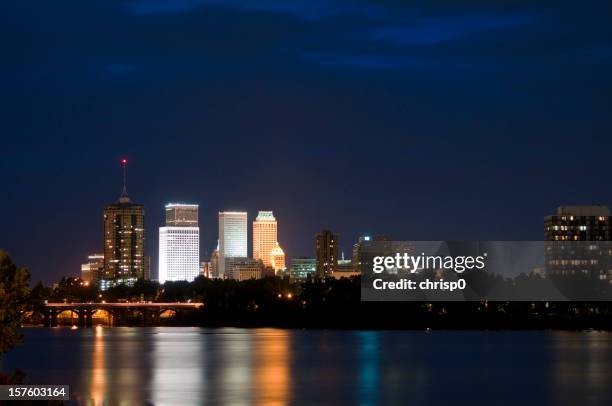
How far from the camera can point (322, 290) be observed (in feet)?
645

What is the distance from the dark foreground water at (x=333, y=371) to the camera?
75.6m

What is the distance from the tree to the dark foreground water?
24.1 metres

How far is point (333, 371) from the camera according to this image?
9725 centimetres

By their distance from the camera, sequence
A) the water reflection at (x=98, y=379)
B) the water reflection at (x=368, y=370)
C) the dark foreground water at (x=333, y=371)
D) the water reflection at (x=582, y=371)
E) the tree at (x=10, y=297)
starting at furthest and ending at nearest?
the water reflection at (x=582, y=371) → the water reflection at (x=368, y=370) → the dark foreground water at (x=333, y=371) → the water reflection at (x=98, y=379) → the tree at (x=10, y=297)

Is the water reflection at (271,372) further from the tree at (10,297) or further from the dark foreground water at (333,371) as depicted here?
the tree at (10,297)

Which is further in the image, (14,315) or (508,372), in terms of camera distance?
(508,372)

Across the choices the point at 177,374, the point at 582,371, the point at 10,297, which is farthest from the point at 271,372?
the point at 10,297

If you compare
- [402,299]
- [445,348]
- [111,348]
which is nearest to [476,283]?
[402,299]

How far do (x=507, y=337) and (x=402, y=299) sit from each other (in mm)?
22948

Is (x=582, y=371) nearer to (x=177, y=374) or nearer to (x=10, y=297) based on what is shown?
(x=177, y=374)

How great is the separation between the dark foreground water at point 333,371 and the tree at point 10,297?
2412cm

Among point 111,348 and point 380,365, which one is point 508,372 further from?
point 111,348

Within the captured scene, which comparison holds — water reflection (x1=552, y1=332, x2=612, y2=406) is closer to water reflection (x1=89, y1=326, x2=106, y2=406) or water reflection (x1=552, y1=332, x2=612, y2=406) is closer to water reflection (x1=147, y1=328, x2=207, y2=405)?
water reflection (x1=147, y1=328, x2=207, y2=405)

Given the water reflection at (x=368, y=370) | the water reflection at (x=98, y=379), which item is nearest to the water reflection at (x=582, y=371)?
the water reflection at (x=368, y=370)
